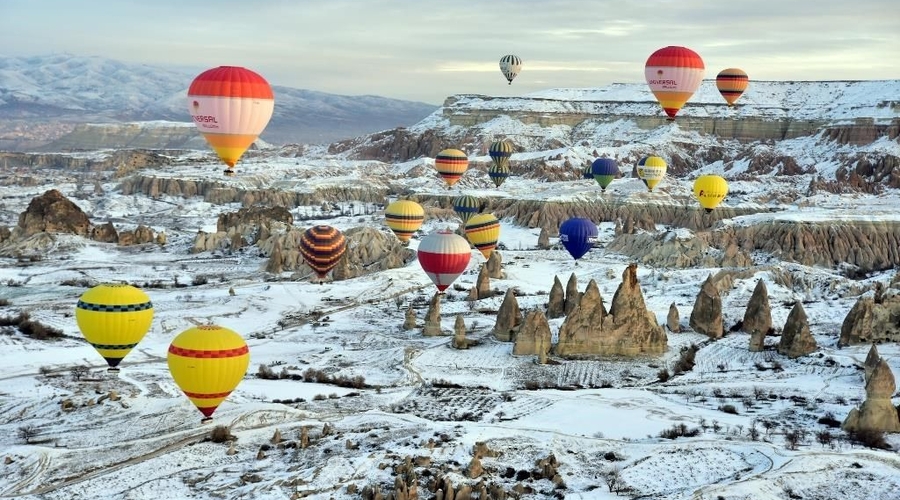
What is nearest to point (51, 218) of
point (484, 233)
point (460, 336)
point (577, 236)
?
point (484, 233)

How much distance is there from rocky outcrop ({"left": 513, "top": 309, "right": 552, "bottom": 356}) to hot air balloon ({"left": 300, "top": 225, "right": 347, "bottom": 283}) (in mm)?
17695

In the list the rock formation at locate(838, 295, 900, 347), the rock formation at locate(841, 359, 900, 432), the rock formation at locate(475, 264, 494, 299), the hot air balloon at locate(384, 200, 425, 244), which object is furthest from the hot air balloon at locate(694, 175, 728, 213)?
the rock formation at locate(841, 359, 900, 432)

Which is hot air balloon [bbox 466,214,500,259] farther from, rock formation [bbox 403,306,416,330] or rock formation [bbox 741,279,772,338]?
rock formation [bbox 741,279,772,338]

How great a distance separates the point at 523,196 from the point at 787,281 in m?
50.6

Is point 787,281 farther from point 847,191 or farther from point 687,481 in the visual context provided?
point 847,191

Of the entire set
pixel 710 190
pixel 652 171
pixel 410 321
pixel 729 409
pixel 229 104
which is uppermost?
pixel 229 104

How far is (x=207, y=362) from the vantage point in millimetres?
30812

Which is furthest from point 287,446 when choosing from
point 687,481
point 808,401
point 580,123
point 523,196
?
point 580,123

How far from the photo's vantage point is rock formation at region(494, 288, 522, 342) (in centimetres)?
4559

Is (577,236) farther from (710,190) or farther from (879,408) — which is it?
(879,408)

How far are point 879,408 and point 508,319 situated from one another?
1685 centimetres

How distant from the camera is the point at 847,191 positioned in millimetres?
111875

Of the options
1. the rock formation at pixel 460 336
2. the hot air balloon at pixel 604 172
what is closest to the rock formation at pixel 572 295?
the rock formation at pixel 460 336

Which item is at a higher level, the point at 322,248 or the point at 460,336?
the point at 322,248
